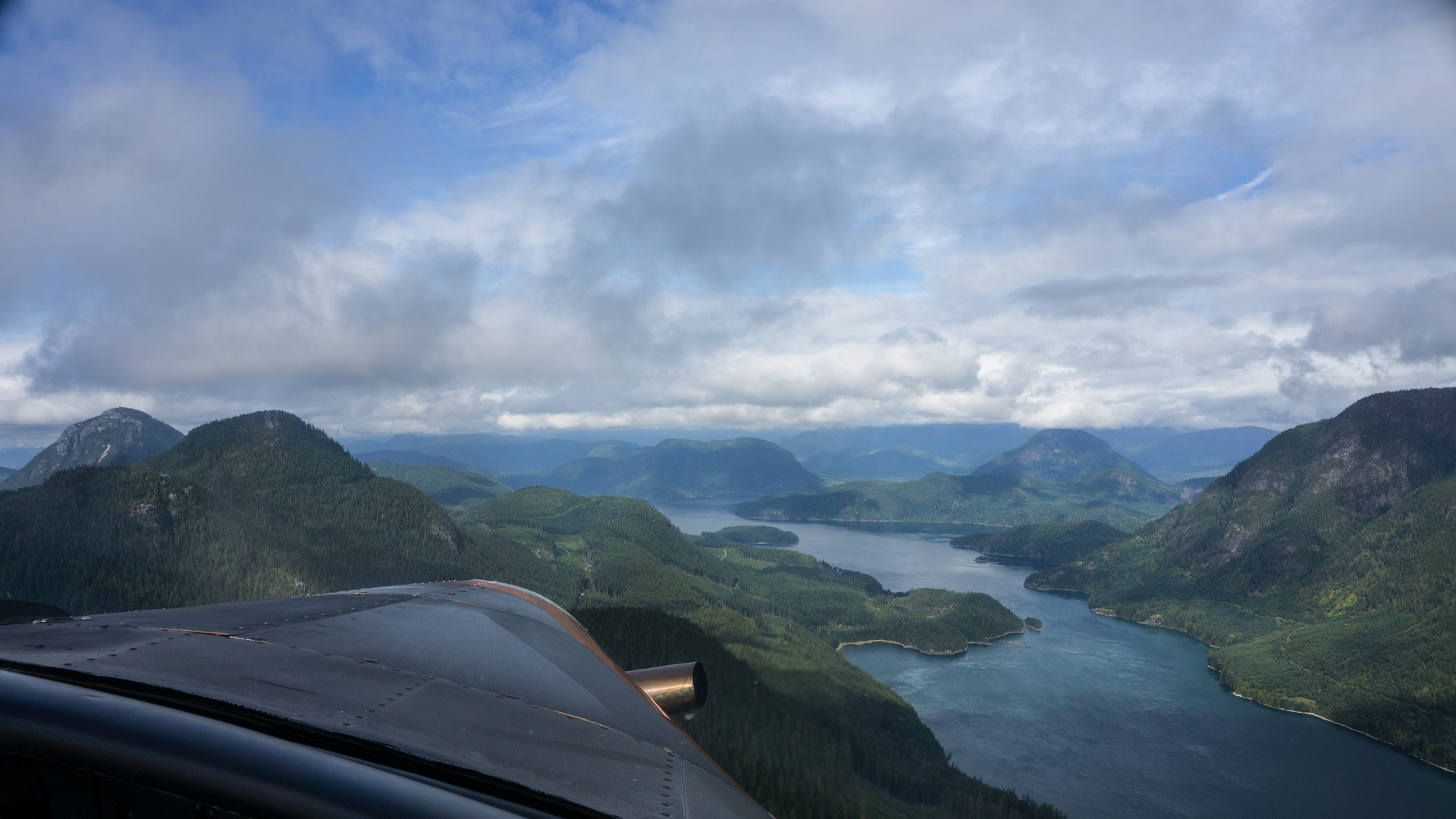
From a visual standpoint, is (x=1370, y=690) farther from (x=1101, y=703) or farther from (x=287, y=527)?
(x=287, y=527)

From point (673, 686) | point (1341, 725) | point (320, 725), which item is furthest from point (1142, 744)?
point (320, 725)

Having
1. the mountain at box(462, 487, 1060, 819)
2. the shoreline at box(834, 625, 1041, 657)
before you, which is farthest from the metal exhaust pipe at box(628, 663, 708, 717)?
the shoreline at box(834, 625, 1041, 657)

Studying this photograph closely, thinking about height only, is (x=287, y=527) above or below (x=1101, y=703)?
above

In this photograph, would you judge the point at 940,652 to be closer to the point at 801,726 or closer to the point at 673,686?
the point at 801,726

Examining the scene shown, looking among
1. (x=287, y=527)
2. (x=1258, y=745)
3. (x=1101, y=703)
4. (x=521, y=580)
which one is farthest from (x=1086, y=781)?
(x=287, y=527)

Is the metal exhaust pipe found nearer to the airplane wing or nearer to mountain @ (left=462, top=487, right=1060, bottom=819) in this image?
the airplane wing
